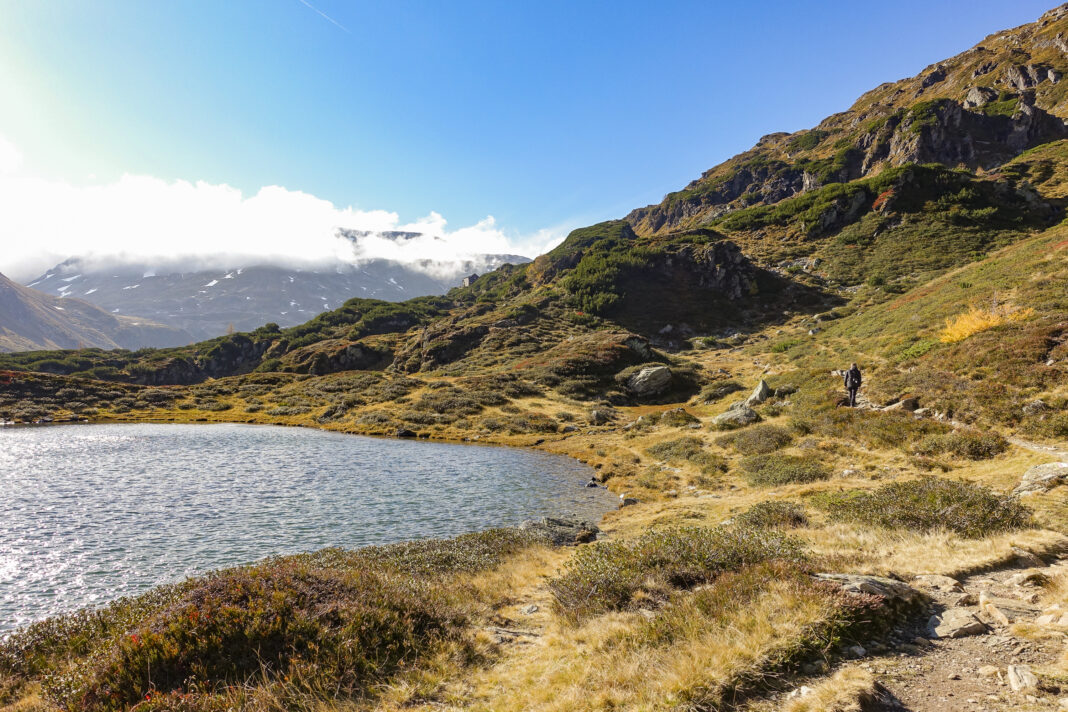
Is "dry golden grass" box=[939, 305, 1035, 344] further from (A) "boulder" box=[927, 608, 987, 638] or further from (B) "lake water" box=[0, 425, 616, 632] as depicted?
(A) "boulder" box=[927, 608, 987, 638]

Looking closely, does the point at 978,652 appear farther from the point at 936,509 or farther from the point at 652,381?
the point at 652,381

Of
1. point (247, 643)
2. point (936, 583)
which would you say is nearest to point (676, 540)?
point (936, 583)

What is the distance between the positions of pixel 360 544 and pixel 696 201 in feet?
685

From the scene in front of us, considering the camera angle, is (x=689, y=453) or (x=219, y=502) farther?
(x=689, y=453)

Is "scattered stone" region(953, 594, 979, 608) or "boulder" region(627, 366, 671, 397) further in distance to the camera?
"boulder" region(627, 366, 671, 397)

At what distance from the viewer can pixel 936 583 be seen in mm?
7945

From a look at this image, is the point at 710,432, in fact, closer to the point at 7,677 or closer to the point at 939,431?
the point at 939,431

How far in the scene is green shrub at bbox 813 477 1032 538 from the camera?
10.5m

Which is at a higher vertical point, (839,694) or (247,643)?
(839,694)

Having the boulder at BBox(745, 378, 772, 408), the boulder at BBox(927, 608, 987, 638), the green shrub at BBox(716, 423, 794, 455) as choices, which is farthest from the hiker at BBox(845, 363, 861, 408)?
the boulder at BBox(927, 608, 987, 638)

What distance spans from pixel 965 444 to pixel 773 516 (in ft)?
32.3

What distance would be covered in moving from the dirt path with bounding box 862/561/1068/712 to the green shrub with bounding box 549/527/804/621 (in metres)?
2.67

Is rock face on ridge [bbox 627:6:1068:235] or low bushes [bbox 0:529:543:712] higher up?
rock face on ridge [bbox 627:6:1068:235]

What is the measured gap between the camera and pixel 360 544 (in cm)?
1777
